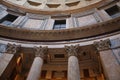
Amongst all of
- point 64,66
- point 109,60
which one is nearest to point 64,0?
point 64,66

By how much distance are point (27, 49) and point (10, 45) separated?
4.79 feet

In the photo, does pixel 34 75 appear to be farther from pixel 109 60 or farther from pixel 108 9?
pixel 108 9

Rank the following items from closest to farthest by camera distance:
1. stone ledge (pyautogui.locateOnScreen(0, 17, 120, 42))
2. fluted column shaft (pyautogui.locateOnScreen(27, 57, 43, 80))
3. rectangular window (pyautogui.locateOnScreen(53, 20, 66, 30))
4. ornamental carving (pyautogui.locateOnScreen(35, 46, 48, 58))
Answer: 1. fluted column shaft (pyautogui.locateOnScreen(27, 57, 43, 80))
2. ornamental carving (pyautogui.locateOnScreen(35, 46, 48, 58))
3. stone ledge (pyautogui.locateOnScreen(0, 17, 120, 42))
4. rectangular window (pyautogui.locateOnScreen(53, 20, 66, 30))

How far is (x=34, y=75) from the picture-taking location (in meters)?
11.2

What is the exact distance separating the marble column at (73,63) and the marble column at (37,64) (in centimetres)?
208

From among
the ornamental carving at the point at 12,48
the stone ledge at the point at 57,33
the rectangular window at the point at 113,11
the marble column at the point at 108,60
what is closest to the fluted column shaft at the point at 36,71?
the ornamental carving at the point at 12,48

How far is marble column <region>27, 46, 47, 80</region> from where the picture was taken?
11163 mm

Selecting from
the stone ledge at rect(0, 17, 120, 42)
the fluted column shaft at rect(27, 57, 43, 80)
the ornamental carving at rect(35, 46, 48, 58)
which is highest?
the stone ledge at rect(0, 17, 120, 42)

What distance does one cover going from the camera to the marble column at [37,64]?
1116cm

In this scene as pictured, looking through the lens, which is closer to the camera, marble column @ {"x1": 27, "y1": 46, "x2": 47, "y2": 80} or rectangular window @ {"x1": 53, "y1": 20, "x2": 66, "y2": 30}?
marble column @ {"x1": 27, "y1": 46, "x2": 47, "y2": 80}

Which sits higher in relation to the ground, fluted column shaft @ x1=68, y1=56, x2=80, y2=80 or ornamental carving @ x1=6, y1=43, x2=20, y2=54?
ornamental carving @ x1=6, y1=43, x2=20, y2=54

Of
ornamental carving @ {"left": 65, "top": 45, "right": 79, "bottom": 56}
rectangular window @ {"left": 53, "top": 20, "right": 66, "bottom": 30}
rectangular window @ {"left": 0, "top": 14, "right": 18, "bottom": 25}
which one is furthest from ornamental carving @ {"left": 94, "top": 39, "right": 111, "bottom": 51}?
rectangular window @ {"left": 0, "top": 14, "right": 18, "bottom": 25}

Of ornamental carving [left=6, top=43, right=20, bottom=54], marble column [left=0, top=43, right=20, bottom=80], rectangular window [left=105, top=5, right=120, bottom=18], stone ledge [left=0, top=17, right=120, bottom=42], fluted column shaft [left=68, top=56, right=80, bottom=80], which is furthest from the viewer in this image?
rectangular window [left=105, top=5, right=120, bottom=18]

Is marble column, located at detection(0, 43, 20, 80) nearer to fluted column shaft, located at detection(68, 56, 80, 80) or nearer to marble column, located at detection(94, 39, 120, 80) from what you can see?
fluted column shaft, located at detection(68, 56, 80, 80)
